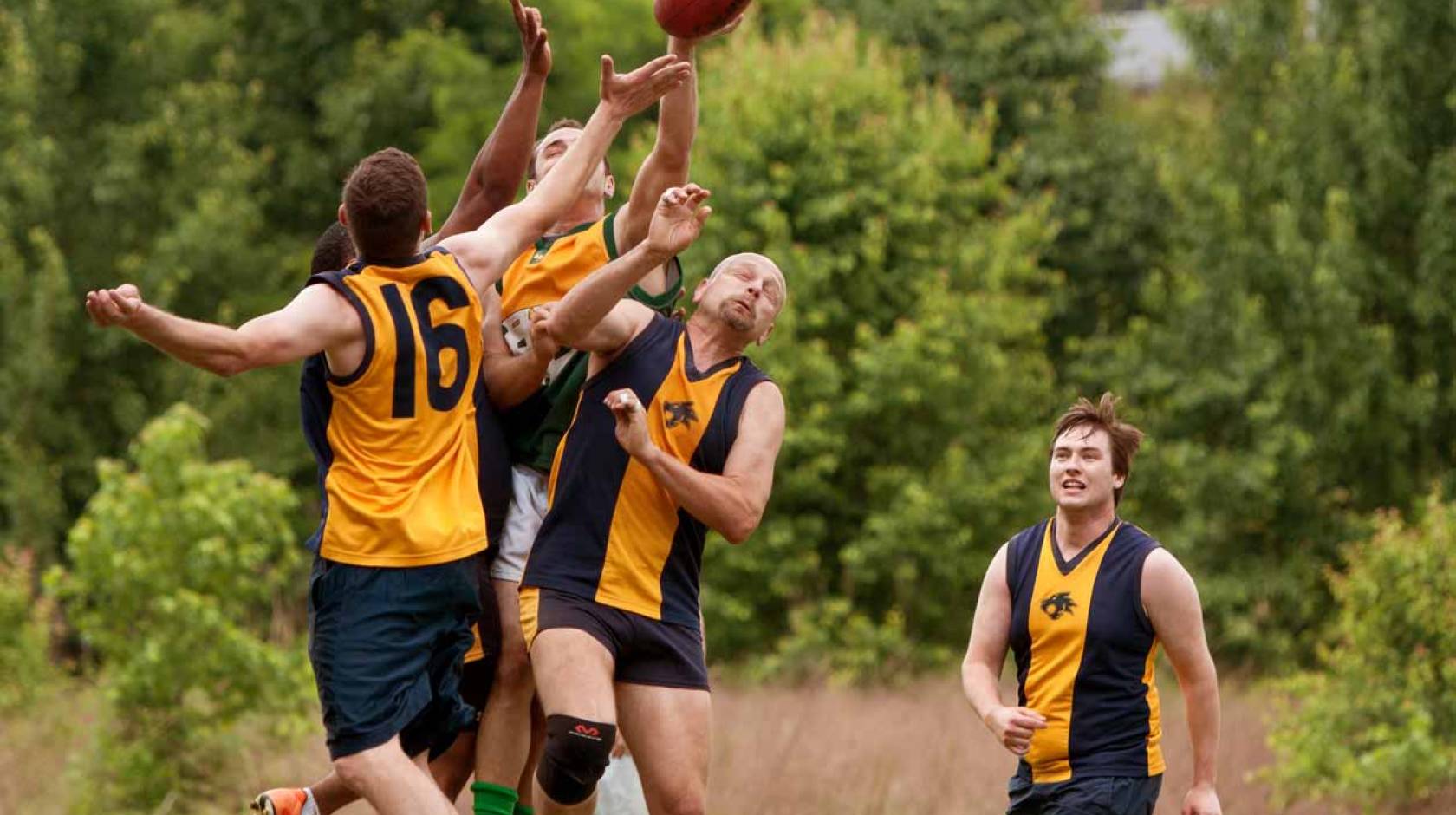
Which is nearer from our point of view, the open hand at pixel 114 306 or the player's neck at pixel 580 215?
the open hand at pixel 114 306

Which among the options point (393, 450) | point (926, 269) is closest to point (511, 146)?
point (393, 450)

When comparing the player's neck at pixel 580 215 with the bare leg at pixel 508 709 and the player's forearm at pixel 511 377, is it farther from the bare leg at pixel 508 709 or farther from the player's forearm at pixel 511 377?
the bare leg at pixel 508 709

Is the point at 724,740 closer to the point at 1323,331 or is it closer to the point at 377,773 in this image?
the point at 377,773

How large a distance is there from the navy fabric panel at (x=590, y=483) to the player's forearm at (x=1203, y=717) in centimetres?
188

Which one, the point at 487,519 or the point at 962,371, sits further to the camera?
the point at 962,371

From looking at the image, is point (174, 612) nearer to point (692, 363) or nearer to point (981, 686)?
point (692, 363)

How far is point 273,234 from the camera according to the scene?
28734mm

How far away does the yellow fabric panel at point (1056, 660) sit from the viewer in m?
5.81

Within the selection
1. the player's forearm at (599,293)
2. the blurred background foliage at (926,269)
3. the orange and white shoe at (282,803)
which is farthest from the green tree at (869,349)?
the player's forearm at (599,293)

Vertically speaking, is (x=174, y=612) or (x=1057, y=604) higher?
(x=174, y=612)

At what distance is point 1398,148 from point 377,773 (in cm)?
1825

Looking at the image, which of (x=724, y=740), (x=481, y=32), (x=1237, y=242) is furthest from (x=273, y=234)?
(x=724, y=740)

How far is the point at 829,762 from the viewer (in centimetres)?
1192

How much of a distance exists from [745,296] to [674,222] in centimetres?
58
